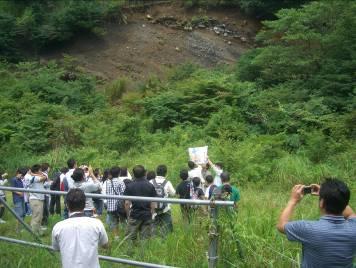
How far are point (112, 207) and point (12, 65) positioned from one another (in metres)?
26.6

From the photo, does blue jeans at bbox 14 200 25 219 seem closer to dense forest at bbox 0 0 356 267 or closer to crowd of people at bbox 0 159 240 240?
crowd of people at bbox 0 159 240 240

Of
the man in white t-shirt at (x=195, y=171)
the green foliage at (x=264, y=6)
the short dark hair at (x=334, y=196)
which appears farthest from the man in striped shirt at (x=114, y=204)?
the green foliage at (x=264, y=6)

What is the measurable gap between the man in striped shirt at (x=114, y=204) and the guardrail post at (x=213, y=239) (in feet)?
6.85

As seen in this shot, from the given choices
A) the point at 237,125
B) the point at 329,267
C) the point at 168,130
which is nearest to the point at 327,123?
the point at 237,125

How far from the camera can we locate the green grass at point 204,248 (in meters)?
5.17

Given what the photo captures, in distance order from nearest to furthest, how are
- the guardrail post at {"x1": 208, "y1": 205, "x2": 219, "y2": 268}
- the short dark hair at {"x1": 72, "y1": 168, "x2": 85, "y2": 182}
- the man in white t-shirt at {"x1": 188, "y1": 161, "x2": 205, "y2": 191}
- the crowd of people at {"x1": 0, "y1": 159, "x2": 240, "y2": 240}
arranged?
the guardrail post at {"x1": 208, "y1": 205, "x2": 219, "y2": 268}, the crowd of people at {"x1": 0, "y1": 159, "x2": 240, "y2": 240}, the short dark hair at {"x1": 72, "y1": 168, "x2": 85, "y2": 182}, the man in white t-shirt at {"x1": 188, "y1": 161, "x2": 205, "y2": 191}

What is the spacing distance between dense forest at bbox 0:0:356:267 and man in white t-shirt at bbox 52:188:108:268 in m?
9.97

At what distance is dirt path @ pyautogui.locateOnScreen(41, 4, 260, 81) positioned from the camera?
33.9m

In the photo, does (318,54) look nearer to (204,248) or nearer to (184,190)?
(184,190)

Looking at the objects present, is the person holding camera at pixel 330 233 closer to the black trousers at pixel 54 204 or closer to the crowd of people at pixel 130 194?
the crowd of people at pixel 130 194

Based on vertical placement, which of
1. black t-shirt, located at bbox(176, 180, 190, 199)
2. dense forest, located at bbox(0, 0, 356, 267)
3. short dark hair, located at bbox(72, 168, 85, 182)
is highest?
Answer: dense forest, located at bbox(0, 0, 356, 267)

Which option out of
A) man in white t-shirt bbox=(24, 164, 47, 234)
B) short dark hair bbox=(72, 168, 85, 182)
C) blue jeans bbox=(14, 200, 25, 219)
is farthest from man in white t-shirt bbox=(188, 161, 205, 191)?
blue jeans bbox=(14, 200, 25, 219)

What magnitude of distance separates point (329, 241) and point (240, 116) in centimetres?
1733

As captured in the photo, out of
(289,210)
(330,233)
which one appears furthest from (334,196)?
(289,210)
